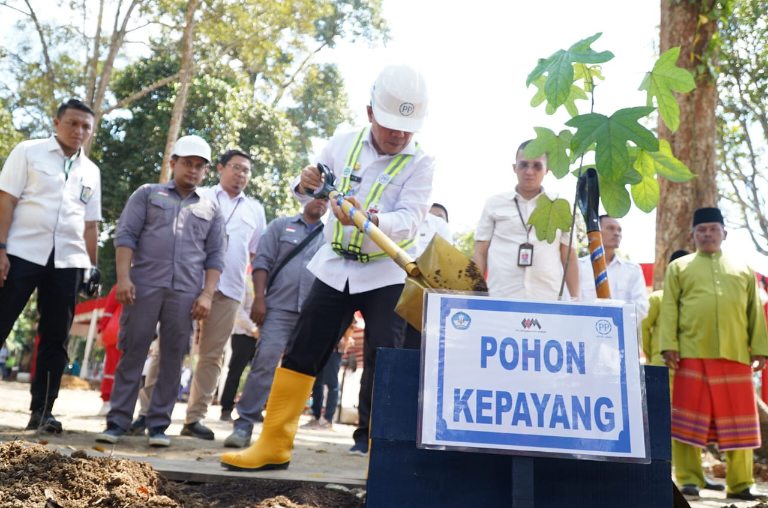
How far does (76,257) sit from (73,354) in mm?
27964

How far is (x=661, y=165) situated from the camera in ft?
11.2

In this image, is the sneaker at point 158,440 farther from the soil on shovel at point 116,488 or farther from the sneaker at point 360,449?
the soil on shovel at point 116,488

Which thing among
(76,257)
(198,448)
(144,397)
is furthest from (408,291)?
(144,397)

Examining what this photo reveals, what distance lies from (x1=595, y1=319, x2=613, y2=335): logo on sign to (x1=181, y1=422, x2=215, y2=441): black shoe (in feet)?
13.4

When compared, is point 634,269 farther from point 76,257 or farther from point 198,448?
point 76,257

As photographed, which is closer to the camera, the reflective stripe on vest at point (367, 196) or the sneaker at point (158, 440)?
the reflective stripe on vest at point (367, 196)

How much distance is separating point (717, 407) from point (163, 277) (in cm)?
393

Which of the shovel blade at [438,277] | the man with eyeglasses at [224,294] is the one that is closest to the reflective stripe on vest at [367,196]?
the shovel blade at [438,277]

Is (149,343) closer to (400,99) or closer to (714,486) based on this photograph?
(400,99)

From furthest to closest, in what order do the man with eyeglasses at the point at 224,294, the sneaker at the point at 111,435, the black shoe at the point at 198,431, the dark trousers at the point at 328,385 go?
the dark trousers at the point at 328,385 → the man with eyeglasses at the point at 224,294 → the black shoe at the point at 198,431 → the sneaker at the point at 111,435

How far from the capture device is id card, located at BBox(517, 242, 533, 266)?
5.46 meters

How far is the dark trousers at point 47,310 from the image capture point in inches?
209

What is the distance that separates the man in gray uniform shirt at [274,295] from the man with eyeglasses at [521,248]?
1243mm

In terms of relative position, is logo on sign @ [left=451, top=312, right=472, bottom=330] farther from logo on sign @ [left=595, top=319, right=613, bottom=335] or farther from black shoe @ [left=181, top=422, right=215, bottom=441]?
black shoe @ [left=181, top=422, right=215, bottom=441]
